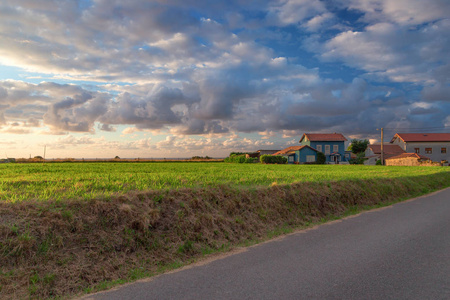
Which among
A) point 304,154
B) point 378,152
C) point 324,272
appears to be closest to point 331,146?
point 304,154

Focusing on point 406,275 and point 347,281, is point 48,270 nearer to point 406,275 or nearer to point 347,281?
point 347,281

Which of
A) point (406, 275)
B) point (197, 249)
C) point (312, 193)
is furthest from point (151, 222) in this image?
point (312, 193)

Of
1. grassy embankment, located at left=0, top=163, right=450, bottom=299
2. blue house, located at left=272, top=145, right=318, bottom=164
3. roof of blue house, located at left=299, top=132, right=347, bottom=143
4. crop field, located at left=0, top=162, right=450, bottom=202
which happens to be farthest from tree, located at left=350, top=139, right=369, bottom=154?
grassy embankment, located at left=0, top=163, right=450, bottom=299

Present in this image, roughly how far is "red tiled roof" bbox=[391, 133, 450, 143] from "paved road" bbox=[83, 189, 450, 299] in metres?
76.1

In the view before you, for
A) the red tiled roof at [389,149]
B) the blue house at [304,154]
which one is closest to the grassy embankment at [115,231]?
the blue house at [304,154]

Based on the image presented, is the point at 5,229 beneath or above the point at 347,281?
above

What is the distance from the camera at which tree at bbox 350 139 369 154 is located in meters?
85.6

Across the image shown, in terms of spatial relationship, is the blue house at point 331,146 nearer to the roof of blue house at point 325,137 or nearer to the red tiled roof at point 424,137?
the roof of blue house at point 325,137

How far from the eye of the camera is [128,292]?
14.6 ft

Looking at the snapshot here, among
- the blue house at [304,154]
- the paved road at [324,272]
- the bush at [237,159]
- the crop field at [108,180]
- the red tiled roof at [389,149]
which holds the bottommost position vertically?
the paved road at [324,272]

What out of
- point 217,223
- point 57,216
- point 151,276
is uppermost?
point 57,216

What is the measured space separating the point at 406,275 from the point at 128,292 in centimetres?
445

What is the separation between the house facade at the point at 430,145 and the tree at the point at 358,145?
1218 centimetres

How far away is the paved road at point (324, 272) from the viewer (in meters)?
4.30
